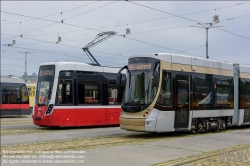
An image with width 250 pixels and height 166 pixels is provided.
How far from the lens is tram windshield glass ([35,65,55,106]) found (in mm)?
17641

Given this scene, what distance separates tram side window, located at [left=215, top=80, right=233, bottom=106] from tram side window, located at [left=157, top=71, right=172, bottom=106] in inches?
134

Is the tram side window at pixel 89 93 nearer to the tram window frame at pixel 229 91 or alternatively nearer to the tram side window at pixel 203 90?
the tram side window at pixel 203 90

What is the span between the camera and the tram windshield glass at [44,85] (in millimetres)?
17641

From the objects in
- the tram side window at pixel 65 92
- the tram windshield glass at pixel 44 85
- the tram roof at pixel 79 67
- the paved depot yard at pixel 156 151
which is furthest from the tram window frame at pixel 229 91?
the tram windshield glass at pixel 44 85

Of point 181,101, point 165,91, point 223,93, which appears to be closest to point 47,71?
point 165,91

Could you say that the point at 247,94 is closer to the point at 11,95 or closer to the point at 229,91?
the point at 229,91

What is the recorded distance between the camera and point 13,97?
28.1 meters

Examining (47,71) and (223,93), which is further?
(47,71)

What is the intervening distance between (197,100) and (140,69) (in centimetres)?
305

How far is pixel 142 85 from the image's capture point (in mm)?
13922

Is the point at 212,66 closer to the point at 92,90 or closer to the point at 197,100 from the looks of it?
the point at 197,100

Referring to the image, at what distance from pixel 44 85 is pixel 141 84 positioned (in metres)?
6.02

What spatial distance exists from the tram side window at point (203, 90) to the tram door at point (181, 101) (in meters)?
0.56

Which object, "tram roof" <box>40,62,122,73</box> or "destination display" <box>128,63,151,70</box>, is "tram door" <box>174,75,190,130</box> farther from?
"tram roof" <box>40,62,122,73</box>
